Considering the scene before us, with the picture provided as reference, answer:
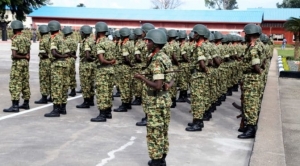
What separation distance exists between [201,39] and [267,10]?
4651 centimetres

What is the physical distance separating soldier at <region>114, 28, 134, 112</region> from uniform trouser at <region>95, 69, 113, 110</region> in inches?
47.8

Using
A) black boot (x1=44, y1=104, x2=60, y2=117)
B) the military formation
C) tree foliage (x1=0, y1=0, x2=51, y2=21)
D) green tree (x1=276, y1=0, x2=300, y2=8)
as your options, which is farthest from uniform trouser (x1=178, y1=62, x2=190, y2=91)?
green tree (x1=276, y1=0, x2=300, y2=8)

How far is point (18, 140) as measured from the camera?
6.55m

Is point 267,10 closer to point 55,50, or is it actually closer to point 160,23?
point 160,23

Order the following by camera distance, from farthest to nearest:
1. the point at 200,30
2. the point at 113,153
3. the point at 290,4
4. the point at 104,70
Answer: the point at 290,4 < the point at 104,70 < the point at 200,30 < the point at 113,153

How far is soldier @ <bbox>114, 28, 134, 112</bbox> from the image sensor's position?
9.10 metres

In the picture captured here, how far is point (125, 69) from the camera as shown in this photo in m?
9.27

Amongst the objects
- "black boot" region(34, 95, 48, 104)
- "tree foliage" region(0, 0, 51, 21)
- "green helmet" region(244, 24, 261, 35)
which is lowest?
"black boot" region(34, 95, 48, 104)

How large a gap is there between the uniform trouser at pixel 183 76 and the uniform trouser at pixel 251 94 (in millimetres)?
3606

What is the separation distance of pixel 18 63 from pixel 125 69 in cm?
217

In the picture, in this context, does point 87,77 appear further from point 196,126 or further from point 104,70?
point 196,126

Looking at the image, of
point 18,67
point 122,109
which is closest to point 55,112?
point 18,67

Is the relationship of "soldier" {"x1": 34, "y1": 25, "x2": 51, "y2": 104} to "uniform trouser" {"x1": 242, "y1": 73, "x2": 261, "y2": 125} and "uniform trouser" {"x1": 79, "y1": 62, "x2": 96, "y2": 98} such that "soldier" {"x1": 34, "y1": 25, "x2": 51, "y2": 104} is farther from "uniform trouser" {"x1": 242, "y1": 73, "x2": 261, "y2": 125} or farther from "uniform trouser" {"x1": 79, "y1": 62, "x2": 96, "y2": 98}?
"uniform trouser" {"x1": 242, "y1": 73, "x2": 261, "y2": 125}

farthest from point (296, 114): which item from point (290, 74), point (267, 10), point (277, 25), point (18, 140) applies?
point (267, 10)
